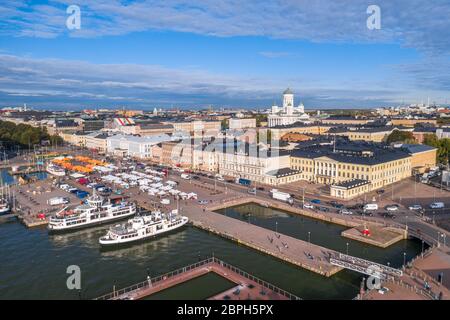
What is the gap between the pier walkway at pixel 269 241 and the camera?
29.0 metres

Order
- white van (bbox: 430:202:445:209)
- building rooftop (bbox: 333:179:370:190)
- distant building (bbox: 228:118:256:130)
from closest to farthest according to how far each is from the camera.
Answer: white van (bbox: 430:202:445:209)
building rooftop (bbox: 333:179:370:190)
distant building (bbox: 228:118:256:130)

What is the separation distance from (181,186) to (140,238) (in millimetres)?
19168

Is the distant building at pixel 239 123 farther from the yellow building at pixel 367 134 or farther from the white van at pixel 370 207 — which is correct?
the white van at pixel 370 207

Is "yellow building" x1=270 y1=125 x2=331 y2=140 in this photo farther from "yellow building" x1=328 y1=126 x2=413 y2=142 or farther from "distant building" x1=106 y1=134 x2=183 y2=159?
"distant building" x1=106 y1=134 x2=183 y2=159

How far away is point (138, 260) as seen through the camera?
3164 centimetres

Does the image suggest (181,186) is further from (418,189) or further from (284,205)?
(418,189)

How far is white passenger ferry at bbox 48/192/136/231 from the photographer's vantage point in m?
38.0

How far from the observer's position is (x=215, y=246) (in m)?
33.6

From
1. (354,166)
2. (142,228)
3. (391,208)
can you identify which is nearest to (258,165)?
(354,166)

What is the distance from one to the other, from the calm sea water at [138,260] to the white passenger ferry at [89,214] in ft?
3.43

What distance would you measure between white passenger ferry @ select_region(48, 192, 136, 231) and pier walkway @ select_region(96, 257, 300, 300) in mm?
15454

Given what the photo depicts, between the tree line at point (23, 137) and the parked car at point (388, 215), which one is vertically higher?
the tree line at point (23, 137)

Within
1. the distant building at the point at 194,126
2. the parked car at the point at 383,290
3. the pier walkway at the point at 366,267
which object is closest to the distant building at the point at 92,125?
the distant building at the point at 194,126

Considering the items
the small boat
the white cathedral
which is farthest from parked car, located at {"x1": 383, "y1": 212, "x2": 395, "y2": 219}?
the white cathedral
